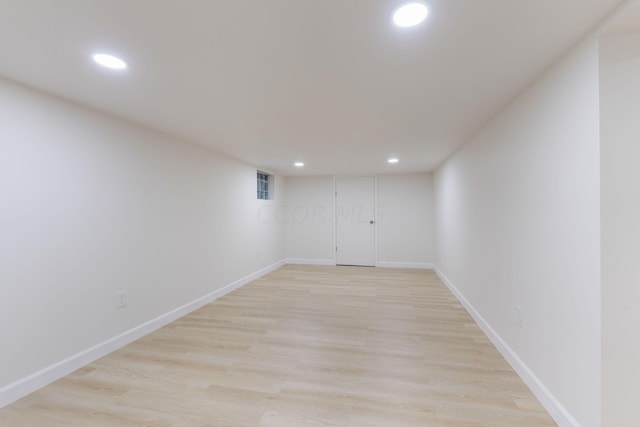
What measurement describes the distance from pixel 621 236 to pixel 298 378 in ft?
6.63

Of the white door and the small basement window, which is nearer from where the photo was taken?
the small basement window

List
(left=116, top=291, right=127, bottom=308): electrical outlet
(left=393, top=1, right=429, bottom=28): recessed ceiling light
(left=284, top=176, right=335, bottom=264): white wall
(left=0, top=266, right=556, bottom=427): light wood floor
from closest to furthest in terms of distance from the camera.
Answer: (left=393, top=1, right=429, bottom=28): recessed ceiling light, (left=0, top=266, right=556, bottom=427): light wood floor, (left=116, top=291, right=127, bottom=308): electrical outlet, (left=284, top=176, right=335, bottom=264): white wall

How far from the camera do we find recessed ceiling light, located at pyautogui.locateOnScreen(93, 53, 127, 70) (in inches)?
56.6

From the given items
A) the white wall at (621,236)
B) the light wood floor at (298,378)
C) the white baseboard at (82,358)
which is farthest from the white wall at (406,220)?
the white wall at (621,236)

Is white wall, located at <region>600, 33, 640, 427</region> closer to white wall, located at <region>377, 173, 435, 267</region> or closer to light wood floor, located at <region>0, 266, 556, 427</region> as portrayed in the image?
light wood floor, located at <region>0, 266, 556, 427</region>

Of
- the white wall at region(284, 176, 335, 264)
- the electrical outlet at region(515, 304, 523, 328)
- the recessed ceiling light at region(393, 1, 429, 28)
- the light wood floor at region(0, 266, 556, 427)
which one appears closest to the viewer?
the recessed ceiling light at region(393, 1, 429, 28)

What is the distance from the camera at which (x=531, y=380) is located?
68.9 inches

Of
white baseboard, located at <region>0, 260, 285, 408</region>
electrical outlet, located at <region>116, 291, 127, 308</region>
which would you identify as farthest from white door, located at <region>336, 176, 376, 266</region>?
electrical outlet, located at <region>116, 291, 127, 308</region>

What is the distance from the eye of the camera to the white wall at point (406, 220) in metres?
5.65

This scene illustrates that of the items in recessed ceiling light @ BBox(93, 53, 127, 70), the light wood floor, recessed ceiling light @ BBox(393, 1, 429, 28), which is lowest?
the light wood floor

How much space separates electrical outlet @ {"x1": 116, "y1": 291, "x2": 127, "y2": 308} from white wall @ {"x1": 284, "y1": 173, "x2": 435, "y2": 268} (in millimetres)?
3657

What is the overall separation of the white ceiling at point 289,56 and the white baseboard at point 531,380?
6.40ft

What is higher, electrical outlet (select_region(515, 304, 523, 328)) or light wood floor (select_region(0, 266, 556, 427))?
electrical outlet (select_region(515, 304, 523, 328))

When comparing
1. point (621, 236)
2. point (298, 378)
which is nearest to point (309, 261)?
point (298, 378)
